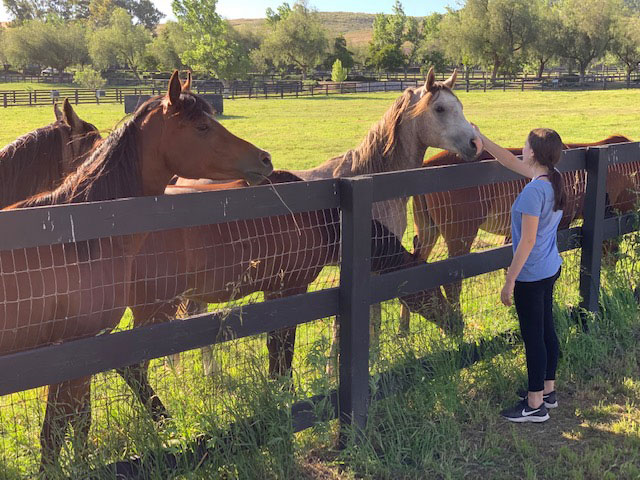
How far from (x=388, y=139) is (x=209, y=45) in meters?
69.3

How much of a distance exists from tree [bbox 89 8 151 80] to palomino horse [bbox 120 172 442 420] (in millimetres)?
94315

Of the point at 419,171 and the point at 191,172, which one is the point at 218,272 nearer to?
the point at 191,172

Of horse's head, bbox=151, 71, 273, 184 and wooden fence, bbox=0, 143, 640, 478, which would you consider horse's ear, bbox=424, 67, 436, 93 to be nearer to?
wooden fence, bbox=0, 143, 640, 478

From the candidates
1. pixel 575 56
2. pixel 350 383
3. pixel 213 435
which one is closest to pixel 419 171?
pixel 350 383

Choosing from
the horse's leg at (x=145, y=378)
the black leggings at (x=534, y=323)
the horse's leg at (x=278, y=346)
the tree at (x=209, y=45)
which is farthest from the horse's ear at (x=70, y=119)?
the tree at (x=209, y=45)

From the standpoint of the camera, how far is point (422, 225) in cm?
594

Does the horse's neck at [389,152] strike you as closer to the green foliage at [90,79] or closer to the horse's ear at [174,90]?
the horse's ear at [174,90]

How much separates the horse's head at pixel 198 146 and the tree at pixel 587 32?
253ft

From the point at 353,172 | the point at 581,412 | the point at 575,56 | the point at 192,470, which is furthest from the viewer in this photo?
the point at 575,56

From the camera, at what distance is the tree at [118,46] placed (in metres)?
94.1

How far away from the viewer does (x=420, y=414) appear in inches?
151

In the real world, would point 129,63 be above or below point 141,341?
above

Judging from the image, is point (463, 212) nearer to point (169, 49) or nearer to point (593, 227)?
point (593, 227)

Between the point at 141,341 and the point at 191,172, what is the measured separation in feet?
4.03
